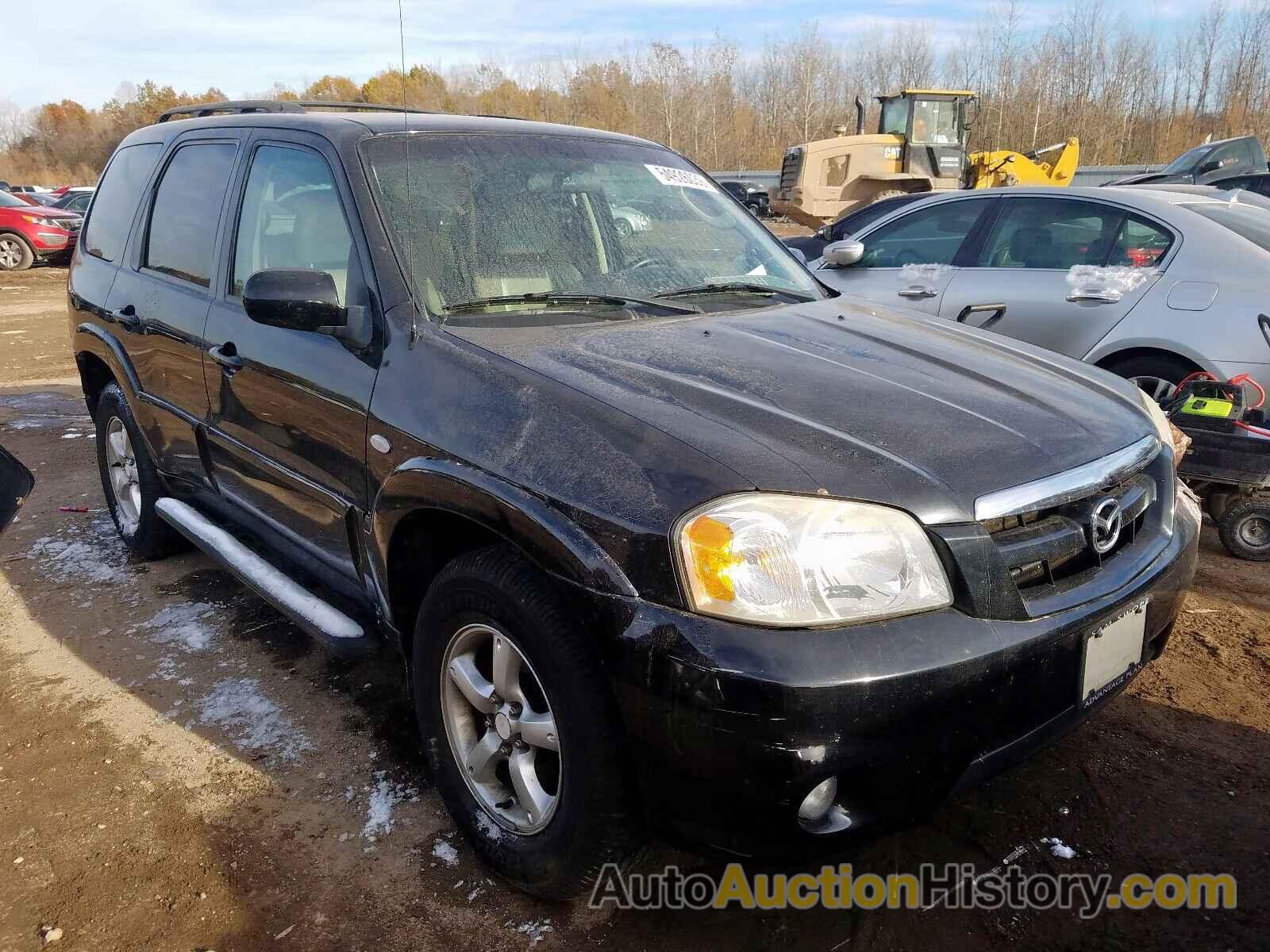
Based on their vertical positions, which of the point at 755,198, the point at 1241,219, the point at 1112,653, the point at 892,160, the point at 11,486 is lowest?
the point at 1112,653

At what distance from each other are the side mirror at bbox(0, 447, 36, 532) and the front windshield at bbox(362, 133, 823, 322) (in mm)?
1283

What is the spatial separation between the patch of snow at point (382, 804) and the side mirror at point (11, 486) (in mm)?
1245

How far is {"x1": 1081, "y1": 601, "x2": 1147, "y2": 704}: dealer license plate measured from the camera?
2045 millimetres

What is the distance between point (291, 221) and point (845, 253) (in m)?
2.82

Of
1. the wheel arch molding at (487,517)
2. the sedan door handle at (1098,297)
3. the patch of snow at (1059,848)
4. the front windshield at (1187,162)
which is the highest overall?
the front windshield at (1187,162)

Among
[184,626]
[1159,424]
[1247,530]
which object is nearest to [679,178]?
[1159,424]

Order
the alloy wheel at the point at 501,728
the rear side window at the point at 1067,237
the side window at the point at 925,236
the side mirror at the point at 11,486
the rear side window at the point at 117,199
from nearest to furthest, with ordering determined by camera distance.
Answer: the alloy wheel at the point at 501,728, the side mirror at the point at 11,486, the rear side window at the point at 117,199, the rear side window at the point at 1067,237, the side window at the point at 925,236

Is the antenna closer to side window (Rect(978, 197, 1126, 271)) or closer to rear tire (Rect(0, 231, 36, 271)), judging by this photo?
side window (Rect(978, 197, 1126, 271))

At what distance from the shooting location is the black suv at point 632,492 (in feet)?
5.89

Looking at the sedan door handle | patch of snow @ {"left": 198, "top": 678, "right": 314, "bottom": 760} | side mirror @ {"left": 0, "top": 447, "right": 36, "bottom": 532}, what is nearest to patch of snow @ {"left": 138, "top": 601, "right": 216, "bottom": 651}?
patch of snow @ {"left": 198, "top": 678, "right": 314, "bottom": 760}

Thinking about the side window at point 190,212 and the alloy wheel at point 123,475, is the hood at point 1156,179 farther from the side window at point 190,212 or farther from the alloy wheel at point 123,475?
the alloy wheel at point 123,475

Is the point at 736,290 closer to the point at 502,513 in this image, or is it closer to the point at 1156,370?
the point at 502,513

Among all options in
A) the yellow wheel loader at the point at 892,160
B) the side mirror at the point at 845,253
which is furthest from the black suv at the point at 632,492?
the yellow wheel loader at the point at 892,160

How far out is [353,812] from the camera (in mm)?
2648
